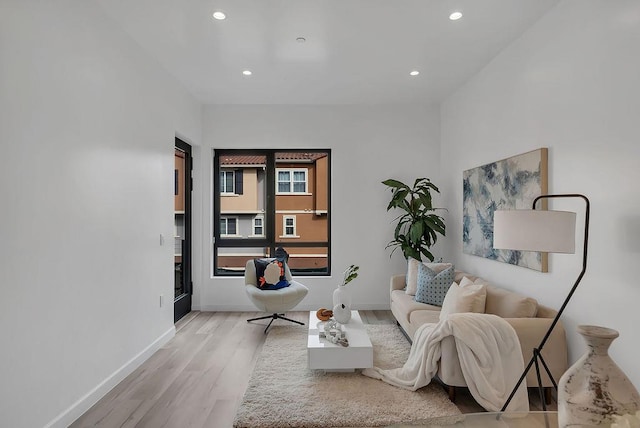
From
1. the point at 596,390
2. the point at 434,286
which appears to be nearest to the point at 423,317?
the point at 434,286

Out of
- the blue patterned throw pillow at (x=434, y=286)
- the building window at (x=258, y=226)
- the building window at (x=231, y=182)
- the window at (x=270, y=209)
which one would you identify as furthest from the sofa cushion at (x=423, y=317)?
the building window at (x=231, y=182)

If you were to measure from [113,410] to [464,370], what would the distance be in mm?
2395

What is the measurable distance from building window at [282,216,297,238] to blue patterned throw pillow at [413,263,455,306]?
7.03ft

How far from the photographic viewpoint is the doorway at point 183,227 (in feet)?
15.8

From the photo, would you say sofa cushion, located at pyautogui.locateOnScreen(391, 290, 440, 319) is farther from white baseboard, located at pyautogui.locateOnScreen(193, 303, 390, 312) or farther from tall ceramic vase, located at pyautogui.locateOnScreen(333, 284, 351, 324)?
white baseboard, located at pyautogui.locateOnScreen(193, 303, 390, 312)

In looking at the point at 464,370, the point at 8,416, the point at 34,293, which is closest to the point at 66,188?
the point at 34,293

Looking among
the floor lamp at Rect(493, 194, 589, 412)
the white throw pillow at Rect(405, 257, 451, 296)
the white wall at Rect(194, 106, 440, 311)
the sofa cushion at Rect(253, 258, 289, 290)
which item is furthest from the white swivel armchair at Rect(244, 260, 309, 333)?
the floor lamp at Rect(493, 194, 589, 412)

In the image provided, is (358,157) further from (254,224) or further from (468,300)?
(468,300)

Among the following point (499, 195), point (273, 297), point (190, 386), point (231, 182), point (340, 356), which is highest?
point (231, 182)

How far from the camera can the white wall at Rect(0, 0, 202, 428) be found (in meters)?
1.98

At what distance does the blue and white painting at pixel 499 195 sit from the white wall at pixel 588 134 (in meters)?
0.09

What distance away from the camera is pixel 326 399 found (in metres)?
2.64

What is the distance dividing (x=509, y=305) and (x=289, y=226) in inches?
129

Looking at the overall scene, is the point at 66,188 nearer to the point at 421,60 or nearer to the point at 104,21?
the point at 104,21
